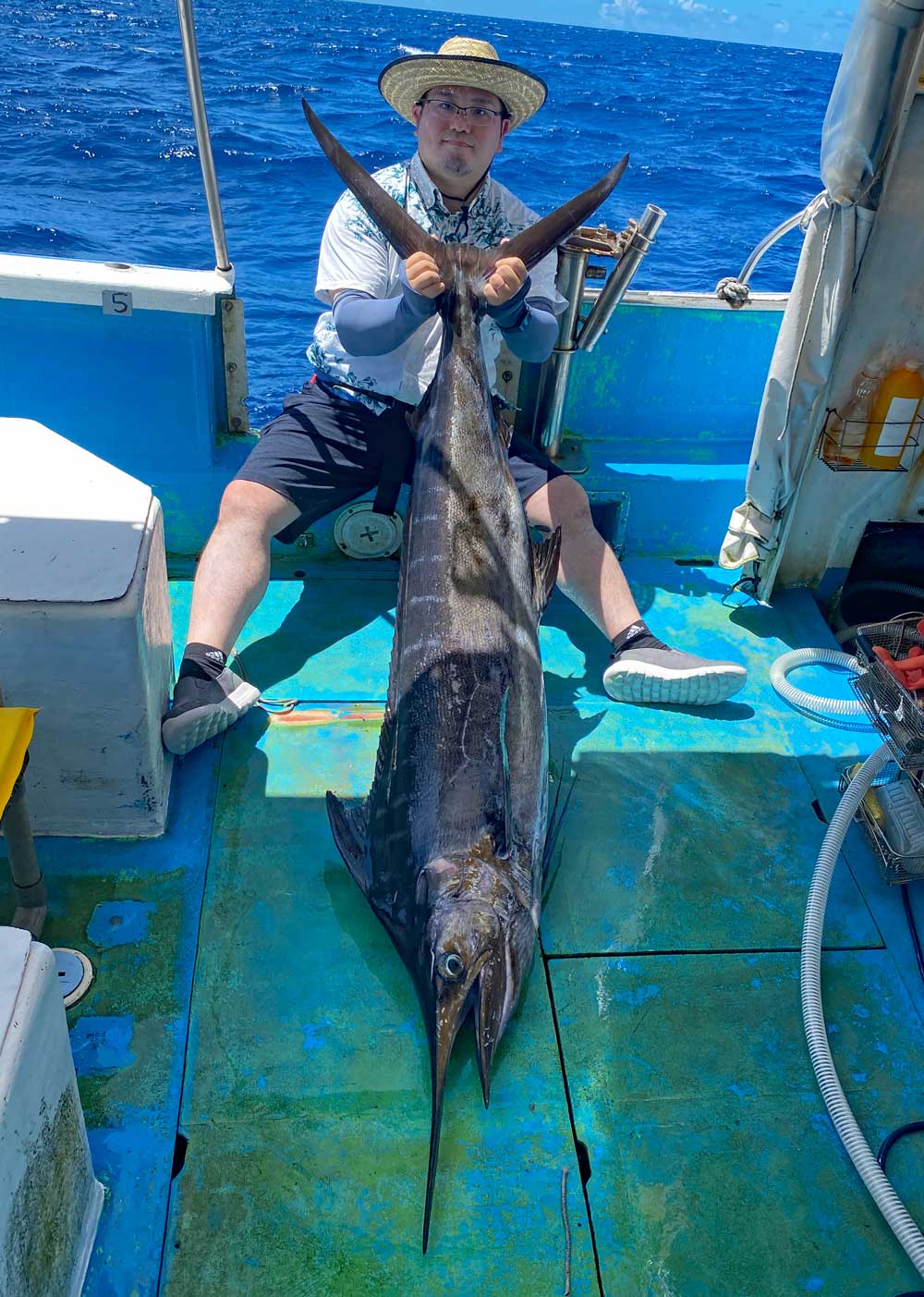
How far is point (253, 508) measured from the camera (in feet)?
9.22

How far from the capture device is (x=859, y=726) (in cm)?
280

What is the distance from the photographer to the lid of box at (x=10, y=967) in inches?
47.2

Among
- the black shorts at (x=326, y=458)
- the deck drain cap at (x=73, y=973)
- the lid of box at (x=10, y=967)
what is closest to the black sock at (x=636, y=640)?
the black shorts at (x=326, y=458)

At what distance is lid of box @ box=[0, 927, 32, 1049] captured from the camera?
120 centimetres

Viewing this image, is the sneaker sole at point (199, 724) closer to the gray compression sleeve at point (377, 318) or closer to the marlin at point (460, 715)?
the marlin at point (460, 715)

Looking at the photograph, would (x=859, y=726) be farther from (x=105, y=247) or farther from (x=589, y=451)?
(x=105, y=247)

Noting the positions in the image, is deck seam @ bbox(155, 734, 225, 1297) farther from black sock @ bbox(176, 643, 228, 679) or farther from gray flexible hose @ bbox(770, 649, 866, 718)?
gray flexible hose @ bbox(770, 649, 866, 718)

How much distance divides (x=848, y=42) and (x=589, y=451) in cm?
144

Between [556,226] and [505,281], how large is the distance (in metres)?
0.25

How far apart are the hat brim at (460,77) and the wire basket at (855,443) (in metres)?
1.29

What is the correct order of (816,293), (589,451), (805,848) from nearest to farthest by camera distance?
(805,848) → (816,293) → (589,451)

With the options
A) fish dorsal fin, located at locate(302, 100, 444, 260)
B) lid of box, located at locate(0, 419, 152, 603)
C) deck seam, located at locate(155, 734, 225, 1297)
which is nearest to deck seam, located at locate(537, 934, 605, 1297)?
deck seam, located at locate(155, 734, 225, 1297)

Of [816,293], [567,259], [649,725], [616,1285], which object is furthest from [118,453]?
[616,1285]

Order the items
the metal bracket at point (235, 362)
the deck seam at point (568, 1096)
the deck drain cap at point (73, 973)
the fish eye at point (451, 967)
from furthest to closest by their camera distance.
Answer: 1. the metal bracket at point (235, 362)
2. the deck drain cap at point (73, 973)
3. the fish eye at point (451, 967)
4. the deck seam at point (568, 1096)
